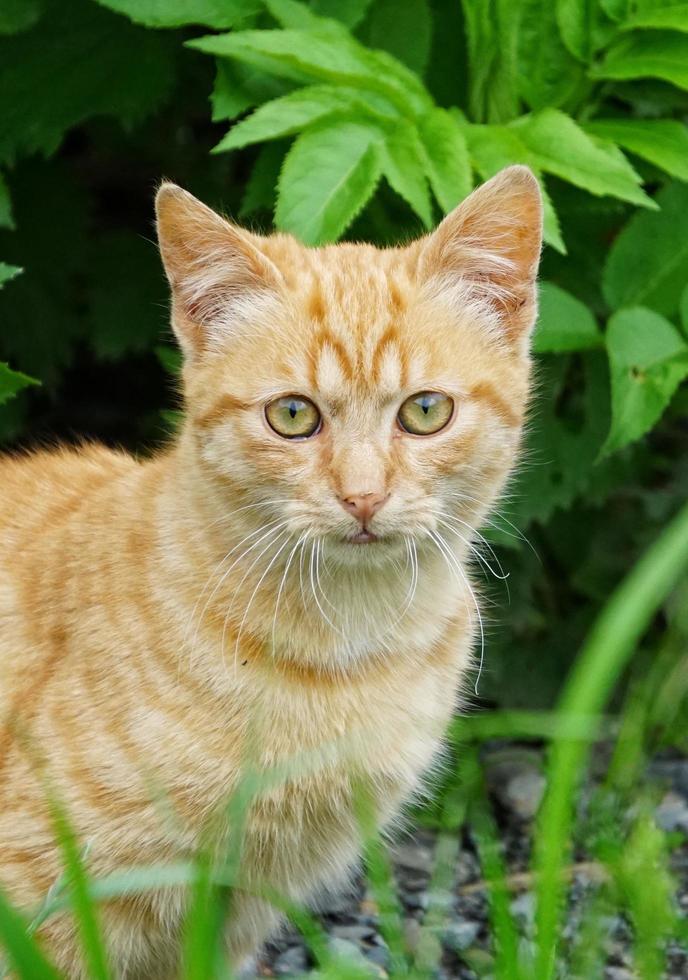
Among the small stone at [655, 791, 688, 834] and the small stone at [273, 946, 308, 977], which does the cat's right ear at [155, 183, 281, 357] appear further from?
the small stone at [655, 791, 688, 834]

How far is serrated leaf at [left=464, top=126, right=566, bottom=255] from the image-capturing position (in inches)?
109

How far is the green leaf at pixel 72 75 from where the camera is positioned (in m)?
3.14

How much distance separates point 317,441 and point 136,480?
1.83ft

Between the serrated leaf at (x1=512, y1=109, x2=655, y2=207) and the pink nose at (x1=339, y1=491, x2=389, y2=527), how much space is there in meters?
0.87

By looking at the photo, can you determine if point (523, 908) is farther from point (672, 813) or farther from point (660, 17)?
point (660, 17)

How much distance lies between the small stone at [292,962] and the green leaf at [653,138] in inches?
76.3

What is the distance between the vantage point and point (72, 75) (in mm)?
3186

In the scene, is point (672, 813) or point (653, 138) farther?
point (672, 813)

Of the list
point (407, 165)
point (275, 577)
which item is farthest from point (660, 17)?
point (275, 577)

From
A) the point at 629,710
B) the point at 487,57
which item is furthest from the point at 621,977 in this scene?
the point at 487,57

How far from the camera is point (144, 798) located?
2.36 metres

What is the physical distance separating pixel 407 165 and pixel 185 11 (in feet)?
1.90

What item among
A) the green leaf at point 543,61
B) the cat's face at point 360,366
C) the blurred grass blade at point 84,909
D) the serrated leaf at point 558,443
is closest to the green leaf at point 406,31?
the green leaf at point 543,61

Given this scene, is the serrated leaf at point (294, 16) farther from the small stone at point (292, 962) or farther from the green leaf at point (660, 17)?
the small stone at point (292, 962)
